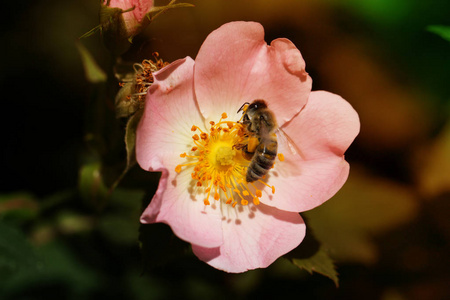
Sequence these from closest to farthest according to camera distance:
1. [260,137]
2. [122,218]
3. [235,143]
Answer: [260,137]
[235,143]
[122,218]

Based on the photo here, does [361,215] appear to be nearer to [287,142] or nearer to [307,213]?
[307,213]

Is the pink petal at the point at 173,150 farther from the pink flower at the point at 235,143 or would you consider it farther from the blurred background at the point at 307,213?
the blurred background at the point at 307,213

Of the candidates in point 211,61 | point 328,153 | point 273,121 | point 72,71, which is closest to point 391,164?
point 328,153

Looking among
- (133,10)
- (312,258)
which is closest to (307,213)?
(312,258)

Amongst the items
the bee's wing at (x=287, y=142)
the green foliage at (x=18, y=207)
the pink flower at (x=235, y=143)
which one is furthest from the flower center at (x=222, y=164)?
the green foliage at (x=18, y=207)

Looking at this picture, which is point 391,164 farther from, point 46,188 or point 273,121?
point 46,188

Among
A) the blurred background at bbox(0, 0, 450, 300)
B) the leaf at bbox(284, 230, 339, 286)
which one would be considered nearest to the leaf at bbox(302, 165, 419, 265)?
the blurred background at bbox(0, 0, 450, 300)

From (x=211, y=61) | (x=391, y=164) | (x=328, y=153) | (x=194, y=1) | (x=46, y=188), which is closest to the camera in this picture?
(x=211, y=61)
